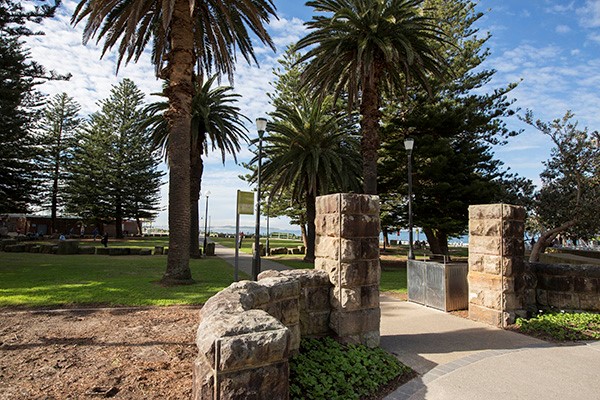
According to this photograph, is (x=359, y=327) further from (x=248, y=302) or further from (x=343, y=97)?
(x=343, y=97)

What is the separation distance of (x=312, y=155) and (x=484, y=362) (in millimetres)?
14784

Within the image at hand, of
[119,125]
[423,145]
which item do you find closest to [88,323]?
[423,145]

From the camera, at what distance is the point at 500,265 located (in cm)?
725

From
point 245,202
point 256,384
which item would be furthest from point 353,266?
point 245,202

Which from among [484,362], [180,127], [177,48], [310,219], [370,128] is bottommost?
[484,362]

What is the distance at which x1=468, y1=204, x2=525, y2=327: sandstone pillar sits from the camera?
7199mm

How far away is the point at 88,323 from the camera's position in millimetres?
6301

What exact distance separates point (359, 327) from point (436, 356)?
1222 millimetres

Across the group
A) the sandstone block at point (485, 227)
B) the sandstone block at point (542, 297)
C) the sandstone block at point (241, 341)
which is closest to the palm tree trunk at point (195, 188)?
the sandstone block at point (485, 227)

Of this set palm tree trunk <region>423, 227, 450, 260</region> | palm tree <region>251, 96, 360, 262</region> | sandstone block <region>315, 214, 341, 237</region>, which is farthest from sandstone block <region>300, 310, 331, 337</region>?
palm tree trunk <region>423, 227, 450, 260</region>

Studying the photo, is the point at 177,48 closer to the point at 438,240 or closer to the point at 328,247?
the point at 328,247

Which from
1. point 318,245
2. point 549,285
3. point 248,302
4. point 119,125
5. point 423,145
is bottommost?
point 549,285

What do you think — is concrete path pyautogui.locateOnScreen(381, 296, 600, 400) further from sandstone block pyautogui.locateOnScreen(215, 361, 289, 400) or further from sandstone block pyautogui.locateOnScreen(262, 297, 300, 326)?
sandstone block pyautogui.locateOnScreen(215, 361, 289, 400)

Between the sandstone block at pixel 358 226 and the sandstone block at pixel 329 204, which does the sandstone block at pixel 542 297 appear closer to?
the sandstone block at pixel 358 226
